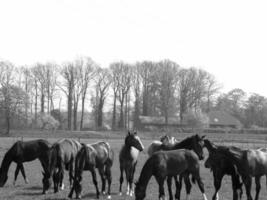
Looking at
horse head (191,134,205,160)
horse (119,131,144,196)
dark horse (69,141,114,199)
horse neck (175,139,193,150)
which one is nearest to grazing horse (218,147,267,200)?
horse head (191,134,205,160)

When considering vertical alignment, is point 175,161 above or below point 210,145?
below

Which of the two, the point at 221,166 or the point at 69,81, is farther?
the point at 69,81

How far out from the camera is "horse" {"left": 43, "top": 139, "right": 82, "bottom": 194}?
1279cm

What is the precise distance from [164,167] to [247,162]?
230cm

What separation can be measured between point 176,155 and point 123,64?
60.9 meters

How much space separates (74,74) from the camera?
68438 mm

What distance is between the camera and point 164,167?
10656mm

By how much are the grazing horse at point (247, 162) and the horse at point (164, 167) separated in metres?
0.93

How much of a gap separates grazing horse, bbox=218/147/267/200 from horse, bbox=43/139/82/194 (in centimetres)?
509

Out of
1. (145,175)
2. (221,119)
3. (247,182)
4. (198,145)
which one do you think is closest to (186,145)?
(198,145)

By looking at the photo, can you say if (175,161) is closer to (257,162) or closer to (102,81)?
(257,162)

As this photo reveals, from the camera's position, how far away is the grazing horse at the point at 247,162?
35.9 ft

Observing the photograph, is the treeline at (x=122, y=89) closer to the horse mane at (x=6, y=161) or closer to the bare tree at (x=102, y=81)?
the bare tree at (x=102, y=81)

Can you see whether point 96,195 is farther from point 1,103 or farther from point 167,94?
point 167,94
